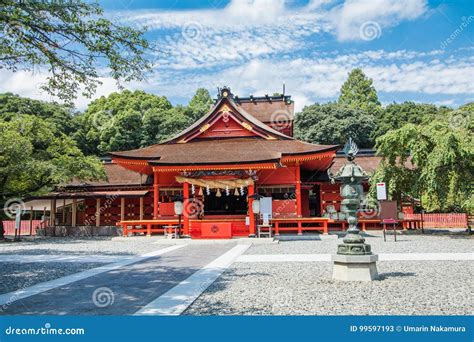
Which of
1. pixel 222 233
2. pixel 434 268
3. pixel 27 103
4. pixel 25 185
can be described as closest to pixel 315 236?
pixel 222 233

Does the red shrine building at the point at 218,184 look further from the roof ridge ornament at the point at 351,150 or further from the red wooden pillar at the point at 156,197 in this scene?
the roof ridge ornament at the point at 351,150

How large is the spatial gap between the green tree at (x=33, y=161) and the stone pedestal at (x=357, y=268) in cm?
1539

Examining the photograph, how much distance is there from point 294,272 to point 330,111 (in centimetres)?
4151

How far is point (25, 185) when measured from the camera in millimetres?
19391

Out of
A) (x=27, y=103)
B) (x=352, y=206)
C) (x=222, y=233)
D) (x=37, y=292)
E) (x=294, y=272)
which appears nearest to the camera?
(x=37, y=292)

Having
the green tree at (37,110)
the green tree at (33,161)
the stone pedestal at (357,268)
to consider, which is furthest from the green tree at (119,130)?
the stone pedestal at (357,268)

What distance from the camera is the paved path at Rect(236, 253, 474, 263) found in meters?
10.7

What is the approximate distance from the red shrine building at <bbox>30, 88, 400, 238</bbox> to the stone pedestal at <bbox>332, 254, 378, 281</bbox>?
980cm

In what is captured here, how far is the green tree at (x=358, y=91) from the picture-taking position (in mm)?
55938

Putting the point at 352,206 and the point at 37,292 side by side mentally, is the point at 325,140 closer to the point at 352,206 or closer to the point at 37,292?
the point at 352,206

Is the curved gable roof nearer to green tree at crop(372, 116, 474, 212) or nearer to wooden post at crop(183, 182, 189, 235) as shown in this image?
wooden post at crop(183, 182, 189, 235)

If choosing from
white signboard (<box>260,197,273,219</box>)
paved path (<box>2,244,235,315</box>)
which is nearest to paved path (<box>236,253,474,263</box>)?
paved path (<box>2,244,235,315</box>)

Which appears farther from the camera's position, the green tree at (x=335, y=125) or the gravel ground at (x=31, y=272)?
the green tree at (x=335, y=125)

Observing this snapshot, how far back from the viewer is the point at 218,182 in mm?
18406
